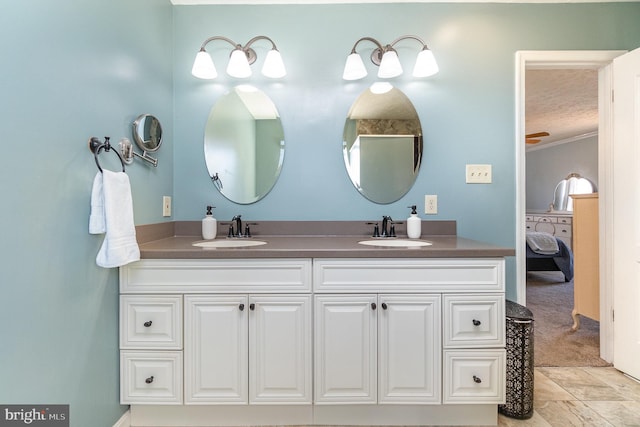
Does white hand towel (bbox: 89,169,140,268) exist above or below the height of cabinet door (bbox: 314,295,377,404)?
above

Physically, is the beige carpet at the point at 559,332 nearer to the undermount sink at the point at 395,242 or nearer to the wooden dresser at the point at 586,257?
the wooden dresser at the point at 586,257

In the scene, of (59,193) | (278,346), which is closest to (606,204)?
(278,346)

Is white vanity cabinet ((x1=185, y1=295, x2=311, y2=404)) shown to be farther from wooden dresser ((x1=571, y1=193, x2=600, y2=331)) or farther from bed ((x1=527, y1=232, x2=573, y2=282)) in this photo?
bed ((x1=527, y1=232, x2=573, y2=282))

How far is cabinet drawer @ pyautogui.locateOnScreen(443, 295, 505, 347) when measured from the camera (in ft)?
4.41

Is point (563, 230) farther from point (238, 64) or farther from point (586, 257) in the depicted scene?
point (238, 64)

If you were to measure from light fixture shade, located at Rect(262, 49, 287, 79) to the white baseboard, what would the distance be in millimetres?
1853

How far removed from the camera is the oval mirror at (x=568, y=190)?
5.62m

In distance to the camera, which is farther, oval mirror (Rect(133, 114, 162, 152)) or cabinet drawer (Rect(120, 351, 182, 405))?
oval mirror (Rect(133, 114, 162, 152))

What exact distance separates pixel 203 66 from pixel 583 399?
2.74 m

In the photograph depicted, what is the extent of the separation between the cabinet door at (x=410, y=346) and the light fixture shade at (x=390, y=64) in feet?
4.13

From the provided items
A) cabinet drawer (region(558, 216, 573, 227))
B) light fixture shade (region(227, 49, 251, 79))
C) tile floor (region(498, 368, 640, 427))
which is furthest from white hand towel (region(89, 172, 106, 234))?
cabinet drawer (region(558, 216, 573, 227))

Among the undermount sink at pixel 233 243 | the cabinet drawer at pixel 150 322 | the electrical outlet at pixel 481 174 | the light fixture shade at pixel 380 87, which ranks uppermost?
the light fixture shade at pixel 380 87

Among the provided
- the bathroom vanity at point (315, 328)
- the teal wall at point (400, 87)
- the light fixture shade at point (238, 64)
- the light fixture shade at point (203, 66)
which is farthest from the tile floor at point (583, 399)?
the light fixture shade at point (203, 66)

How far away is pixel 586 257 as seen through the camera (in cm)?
238
